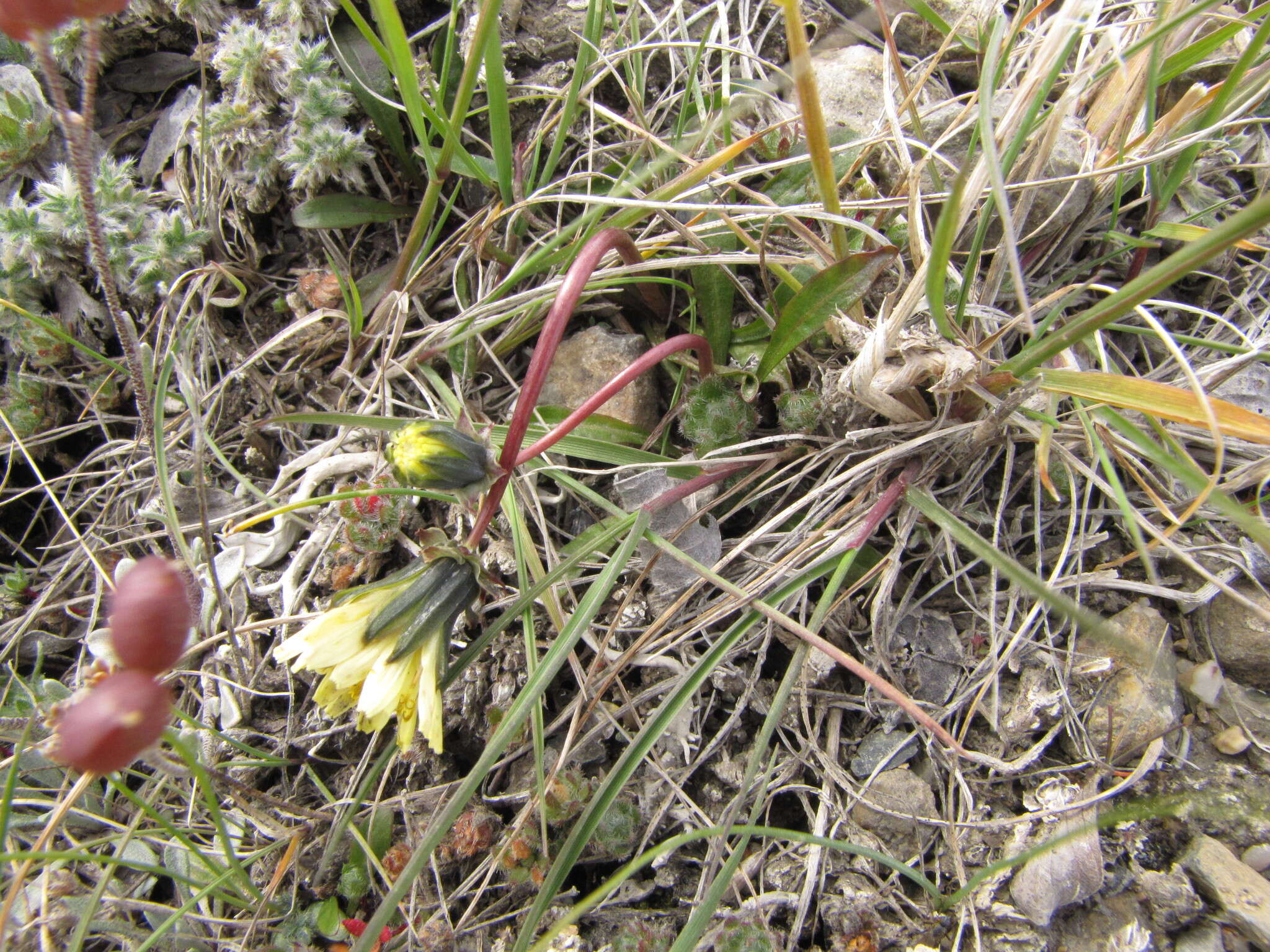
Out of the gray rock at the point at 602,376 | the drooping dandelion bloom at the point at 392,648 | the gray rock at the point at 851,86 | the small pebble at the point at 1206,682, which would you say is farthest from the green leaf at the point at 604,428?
the small pebble at the point at 1206,682

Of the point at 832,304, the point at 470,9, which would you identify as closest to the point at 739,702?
the point at 832,304

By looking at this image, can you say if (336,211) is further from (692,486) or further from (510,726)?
(510,726)

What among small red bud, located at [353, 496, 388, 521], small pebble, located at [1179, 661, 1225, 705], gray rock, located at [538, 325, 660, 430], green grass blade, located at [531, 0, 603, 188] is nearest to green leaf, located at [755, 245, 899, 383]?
gray rock, located at [538, 325, 660, 430]

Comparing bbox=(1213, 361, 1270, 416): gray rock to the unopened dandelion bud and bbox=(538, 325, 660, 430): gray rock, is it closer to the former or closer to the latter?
bbox=(538, 325, 660, 430): gray rock

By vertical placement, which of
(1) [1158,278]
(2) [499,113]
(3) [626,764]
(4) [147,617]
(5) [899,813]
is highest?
(2) [499,113]

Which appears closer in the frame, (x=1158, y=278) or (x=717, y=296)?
(x=1158, y=278)

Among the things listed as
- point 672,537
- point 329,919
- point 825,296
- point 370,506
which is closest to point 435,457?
point 370,506
